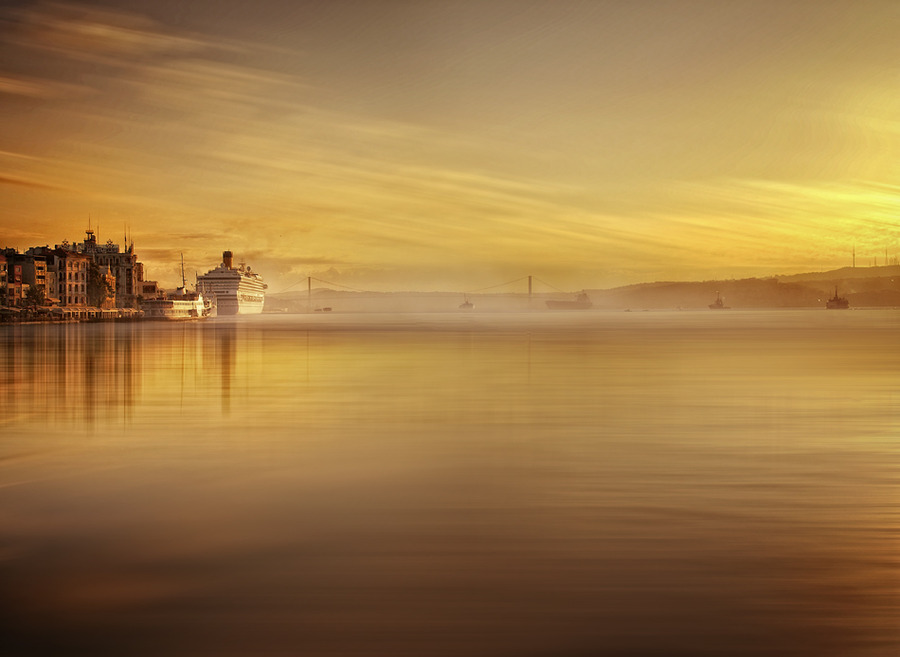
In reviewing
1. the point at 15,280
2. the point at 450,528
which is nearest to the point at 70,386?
the point at 450,528

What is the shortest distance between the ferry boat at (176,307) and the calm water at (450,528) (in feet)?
455

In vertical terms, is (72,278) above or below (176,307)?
above

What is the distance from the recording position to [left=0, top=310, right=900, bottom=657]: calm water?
5.56 meters

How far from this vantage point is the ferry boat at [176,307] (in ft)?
497

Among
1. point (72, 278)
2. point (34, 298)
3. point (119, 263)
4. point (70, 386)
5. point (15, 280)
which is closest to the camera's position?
point (70, 386)

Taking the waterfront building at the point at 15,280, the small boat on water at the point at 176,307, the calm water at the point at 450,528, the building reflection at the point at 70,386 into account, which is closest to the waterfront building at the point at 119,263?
the small boat on water at the point at 176,307

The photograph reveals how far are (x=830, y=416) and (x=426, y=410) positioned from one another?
927 cm

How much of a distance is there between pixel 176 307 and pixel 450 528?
15597cm

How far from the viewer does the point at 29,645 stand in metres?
5.28

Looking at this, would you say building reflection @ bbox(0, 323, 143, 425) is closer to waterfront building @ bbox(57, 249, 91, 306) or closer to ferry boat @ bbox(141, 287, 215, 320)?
ferry boat @ bbox(141, 287, 215, 320)

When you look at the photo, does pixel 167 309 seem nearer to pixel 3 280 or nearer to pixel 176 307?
pixel 176 307

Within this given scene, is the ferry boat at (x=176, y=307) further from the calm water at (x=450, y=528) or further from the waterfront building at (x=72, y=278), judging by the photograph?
the calm water at (x=450, y=528)

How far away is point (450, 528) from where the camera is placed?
8328 millimetres

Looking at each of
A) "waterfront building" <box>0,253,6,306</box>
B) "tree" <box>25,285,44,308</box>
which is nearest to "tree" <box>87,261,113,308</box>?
"tree" <box>25,285,44,308</box>
